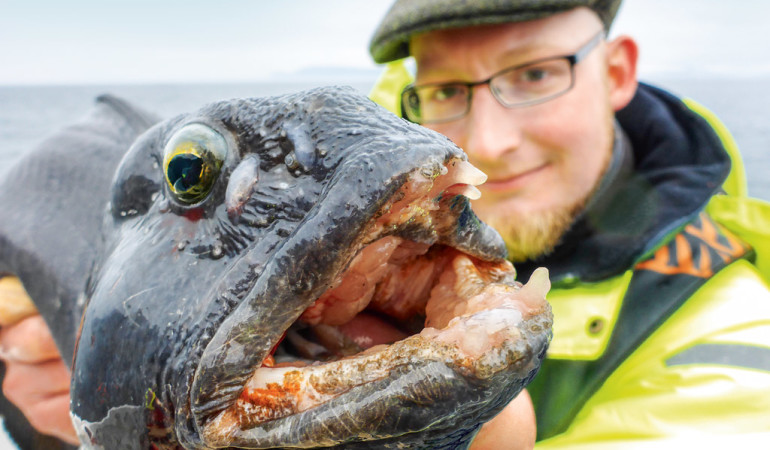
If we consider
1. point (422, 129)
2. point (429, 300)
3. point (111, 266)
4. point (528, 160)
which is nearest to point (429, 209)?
point (422, 129)

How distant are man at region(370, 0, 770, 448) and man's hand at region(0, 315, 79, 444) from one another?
277 centimetres

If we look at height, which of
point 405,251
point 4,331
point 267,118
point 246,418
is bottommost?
point 4,331

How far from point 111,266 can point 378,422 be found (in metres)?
0.91

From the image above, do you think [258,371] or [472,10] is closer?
[258,371]

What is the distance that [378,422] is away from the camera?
1038 millimetres

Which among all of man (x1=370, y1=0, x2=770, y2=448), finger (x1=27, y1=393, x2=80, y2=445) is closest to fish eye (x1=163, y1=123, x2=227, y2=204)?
finger (x1=27, y1=393, x2=80, y2=445)

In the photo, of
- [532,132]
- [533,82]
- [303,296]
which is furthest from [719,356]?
[303,296]

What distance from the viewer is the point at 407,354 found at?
3.51ft

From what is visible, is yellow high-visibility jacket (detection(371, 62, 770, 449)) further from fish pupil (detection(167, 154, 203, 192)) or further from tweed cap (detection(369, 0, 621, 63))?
fish pupil (detection(167, 154, 203, 192))

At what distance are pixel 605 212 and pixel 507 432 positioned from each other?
2.67m

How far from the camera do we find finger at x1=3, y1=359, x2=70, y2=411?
2.95 meters

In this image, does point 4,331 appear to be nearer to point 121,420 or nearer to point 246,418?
point 121,420

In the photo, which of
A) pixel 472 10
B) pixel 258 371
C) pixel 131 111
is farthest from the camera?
pixel 472 10

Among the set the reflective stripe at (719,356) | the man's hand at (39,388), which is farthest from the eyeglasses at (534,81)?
the man's hand at (39,388)
